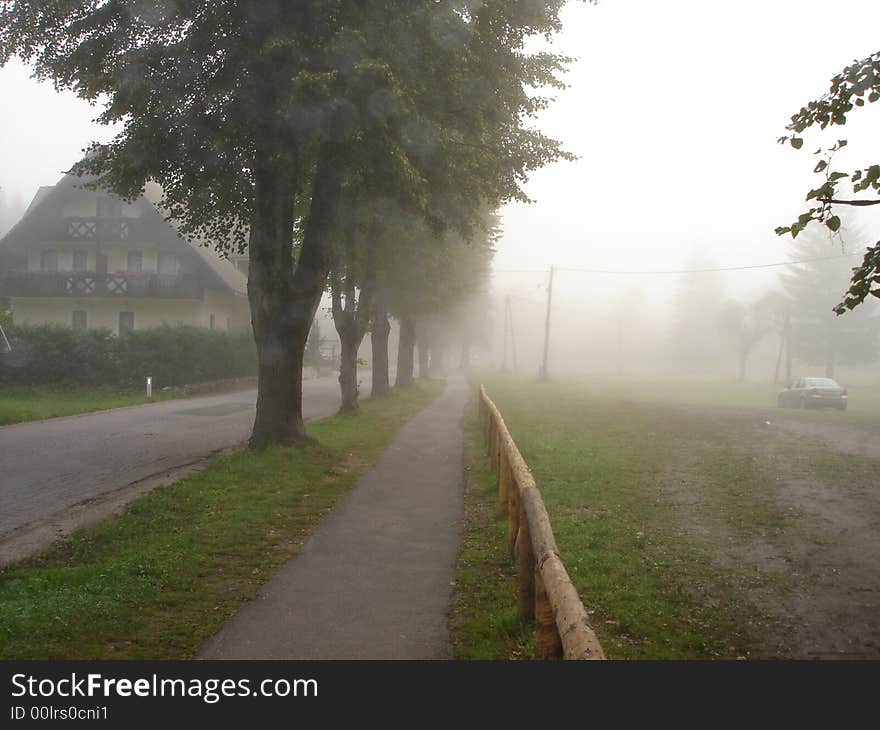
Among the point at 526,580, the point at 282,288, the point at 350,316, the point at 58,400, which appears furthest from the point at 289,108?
the point at 58,400

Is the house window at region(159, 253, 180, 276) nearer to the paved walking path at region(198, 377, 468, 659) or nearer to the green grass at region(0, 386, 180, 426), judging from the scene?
the green grass at region(0, 386, 180, 426)

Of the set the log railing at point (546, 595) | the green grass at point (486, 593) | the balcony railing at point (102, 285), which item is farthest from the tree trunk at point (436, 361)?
the log railing at point (546, 595)

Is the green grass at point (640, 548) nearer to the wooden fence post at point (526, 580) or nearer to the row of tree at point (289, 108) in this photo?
the wooden fence post at point (526, 580)

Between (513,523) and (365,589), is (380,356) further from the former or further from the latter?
(365,589)

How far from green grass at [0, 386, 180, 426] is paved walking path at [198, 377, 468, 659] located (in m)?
11.4

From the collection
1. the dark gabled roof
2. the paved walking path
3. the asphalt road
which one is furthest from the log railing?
the dark gabled roof

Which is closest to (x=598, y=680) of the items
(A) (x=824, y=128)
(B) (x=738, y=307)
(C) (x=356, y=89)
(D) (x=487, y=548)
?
(D) (x=487, y=548)

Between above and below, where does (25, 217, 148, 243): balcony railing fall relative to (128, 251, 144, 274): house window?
above

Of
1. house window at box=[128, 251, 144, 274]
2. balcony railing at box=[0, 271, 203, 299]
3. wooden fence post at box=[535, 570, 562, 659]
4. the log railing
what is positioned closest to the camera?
the log railing

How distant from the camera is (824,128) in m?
6.19

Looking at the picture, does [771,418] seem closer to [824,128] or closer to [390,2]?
[390,2]

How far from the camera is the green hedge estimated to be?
81.9 feet

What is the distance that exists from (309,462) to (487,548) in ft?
17.8

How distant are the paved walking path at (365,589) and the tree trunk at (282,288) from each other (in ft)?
10.0
